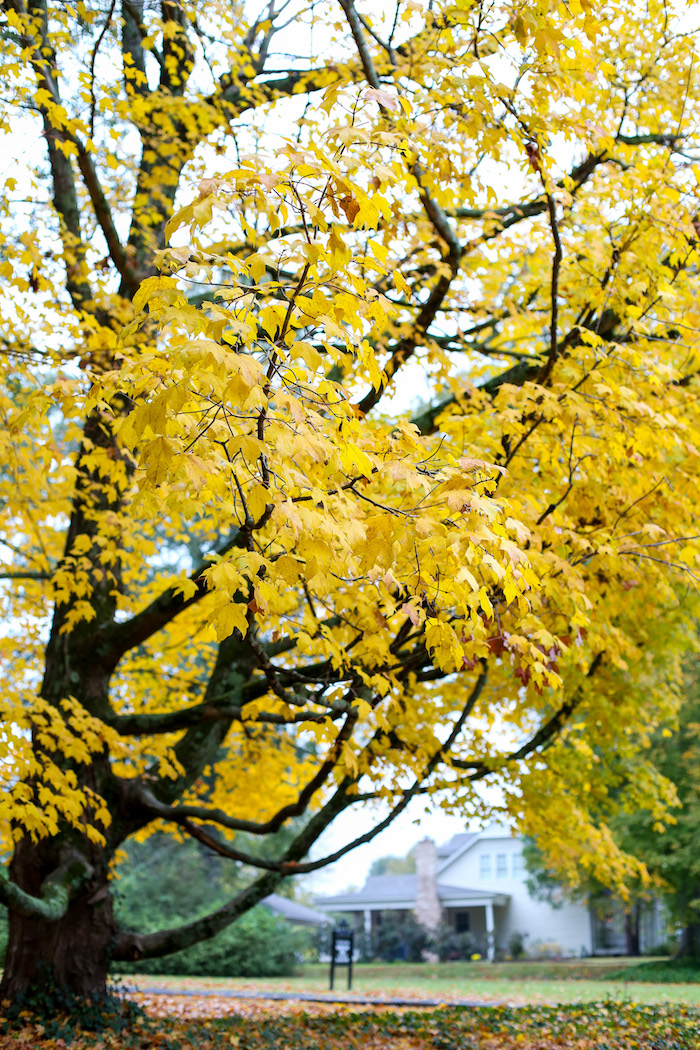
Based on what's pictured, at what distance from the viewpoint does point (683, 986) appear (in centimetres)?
1533

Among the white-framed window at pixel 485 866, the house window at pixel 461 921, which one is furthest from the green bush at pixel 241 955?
the white-framed window at pixel 485 866

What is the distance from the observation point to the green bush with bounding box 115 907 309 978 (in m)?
18.7

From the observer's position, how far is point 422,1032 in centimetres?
743

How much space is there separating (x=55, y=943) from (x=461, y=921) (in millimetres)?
26597

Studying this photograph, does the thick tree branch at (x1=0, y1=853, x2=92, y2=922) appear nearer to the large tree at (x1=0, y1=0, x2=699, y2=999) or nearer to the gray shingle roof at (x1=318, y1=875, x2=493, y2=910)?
the large tree at (x1=0, y1=0, x2=699, y2=999)

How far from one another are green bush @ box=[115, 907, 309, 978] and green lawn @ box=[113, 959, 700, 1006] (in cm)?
46

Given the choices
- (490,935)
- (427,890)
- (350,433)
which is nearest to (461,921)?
(427,890)

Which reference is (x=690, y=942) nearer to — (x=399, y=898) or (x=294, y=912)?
(x=399, y=898)

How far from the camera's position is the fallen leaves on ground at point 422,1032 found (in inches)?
238

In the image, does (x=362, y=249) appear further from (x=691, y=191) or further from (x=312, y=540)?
(x=312, y=540)

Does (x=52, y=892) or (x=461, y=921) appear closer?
(x=52, y=892)

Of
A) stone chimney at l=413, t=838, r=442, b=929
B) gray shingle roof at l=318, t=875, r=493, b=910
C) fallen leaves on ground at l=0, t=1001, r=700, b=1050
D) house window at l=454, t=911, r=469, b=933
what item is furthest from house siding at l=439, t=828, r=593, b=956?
fallen leaves on ground at l=0, t=1001, r=700, b=1050

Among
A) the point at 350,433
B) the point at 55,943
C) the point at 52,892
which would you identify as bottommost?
the point at 55,943

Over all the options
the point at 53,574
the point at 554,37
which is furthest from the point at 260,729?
the point at 554,37
